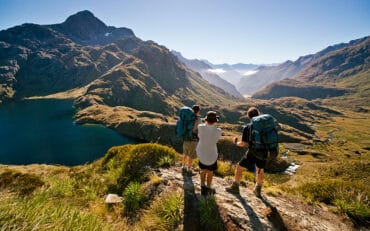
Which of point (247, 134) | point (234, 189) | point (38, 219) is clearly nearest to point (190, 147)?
point (234, 189)

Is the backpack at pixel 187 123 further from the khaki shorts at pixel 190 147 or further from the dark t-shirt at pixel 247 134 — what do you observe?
the dark t-shirt at pixel 247 134

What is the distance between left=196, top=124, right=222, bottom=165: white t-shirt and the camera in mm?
8055

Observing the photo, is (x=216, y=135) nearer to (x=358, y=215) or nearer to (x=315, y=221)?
(x=315, y=221)

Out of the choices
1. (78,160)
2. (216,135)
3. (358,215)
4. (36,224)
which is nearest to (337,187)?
(358,215)

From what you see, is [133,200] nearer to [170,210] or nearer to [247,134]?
[170,210]

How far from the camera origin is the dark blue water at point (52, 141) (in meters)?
81.4

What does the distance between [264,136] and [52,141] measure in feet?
384

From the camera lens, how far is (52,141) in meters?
103

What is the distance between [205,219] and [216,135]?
2.97 metres

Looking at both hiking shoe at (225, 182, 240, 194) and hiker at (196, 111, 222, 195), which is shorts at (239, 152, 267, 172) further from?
hiker at (196, 111, 222, 195)

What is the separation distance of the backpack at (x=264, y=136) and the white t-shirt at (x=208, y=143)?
1.46 meters

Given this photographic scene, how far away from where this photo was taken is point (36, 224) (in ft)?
11.7

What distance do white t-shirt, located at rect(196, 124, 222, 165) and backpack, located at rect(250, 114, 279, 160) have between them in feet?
4.78

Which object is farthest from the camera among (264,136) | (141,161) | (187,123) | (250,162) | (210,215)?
(141,161)
